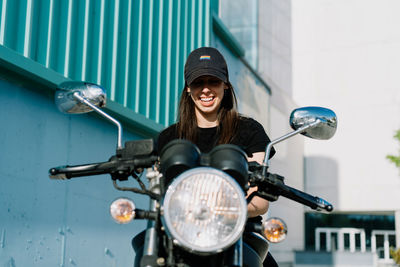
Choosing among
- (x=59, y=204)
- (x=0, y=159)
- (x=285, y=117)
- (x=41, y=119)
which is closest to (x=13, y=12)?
(x=41, y=119)

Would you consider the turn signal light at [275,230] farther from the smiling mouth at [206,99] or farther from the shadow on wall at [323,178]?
the shadow on wall at [323,178]

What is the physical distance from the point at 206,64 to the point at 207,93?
0.31 metres

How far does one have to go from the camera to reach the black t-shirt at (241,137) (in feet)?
7.14

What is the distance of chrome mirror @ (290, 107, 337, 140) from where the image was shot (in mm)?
1672

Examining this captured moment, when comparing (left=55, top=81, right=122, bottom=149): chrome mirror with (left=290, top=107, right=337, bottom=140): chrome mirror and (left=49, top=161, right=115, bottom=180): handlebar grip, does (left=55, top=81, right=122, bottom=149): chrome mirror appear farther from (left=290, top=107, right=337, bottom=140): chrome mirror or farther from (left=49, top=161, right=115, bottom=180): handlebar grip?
(left=290, top=107, right=337, bottom=140): chrome mirror

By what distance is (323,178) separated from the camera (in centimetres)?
2353

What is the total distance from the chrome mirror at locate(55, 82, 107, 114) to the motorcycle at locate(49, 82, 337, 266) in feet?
0.97

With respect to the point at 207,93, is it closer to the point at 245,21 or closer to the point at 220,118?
the point at 220,118

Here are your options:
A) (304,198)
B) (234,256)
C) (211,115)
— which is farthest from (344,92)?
(234,256)

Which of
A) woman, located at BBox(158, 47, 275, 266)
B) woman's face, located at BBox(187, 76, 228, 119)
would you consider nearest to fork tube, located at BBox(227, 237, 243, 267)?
woman, located at BBox(158, 47, 275, 266)

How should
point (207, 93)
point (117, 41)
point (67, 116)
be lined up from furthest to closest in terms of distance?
1. point (117, 41)
2. point (67, 116)
3. point (207, 93)

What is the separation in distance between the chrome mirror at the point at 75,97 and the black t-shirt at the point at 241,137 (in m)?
0.52

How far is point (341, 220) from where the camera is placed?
25.1 m

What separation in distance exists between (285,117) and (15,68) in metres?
17.9
